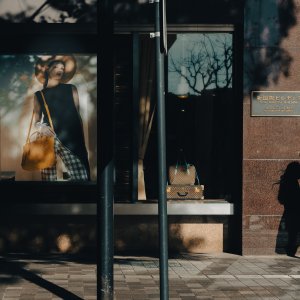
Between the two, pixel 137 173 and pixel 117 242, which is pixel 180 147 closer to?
pixel 137 173

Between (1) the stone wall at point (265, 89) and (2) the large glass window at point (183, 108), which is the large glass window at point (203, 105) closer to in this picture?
(2) the large glass window at point (183, 108)

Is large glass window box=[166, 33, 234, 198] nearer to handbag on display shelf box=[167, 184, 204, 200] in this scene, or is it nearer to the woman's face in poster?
handbag on display shelf box=[167, 184, 204, 200]

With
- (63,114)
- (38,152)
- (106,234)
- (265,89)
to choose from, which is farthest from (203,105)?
(106,234)

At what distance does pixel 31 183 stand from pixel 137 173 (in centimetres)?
163

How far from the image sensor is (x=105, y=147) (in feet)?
22.1

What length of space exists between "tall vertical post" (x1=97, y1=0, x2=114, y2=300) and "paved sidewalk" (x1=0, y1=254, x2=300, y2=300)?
85 centimetres

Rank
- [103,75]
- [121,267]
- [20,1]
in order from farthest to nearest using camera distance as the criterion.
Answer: [20,1]
[121,267]
[103,75]

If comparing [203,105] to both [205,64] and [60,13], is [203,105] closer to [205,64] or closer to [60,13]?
[205,64]

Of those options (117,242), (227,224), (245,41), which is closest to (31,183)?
A: (117,242)

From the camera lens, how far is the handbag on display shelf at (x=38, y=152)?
35.5ft

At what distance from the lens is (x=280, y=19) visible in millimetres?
10438

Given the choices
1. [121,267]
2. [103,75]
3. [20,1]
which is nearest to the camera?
[103,75]

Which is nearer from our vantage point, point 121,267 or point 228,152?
point 121,267

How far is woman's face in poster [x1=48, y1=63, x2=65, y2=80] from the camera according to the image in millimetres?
10820
